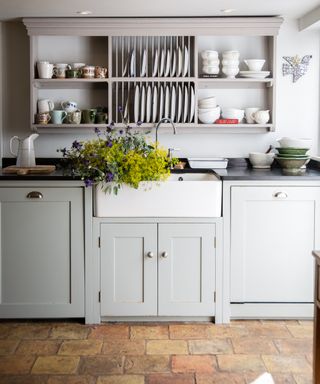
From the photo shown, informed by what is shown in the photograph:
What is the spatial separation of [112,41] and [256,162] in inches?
52.4

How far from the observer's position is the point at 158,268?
13.4 feet

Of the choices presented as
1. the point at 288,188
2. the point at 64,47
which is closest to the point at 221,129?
the point at 288,188

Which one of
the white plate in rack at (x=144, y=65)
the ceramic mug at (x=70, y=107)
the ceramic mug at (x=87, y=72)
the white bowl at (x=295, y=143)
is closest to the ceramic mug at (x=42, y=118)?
the ceramic mug at (x=70, y=107)

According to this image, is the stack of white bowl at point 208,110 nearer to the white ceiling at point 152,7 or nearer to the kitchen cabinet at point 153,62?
the kitchen cabinet at point 153,62

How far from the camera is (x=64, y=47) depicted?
15.9ft

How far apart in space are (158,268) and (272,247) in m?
0.71

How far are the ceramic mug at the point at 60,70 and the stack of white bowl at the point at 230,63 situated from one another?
1106mm

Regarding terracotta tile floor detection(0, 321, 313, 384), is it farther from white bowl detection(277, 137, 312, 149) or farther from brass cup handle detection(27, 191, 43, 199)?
white bowl detection(277, 137, 312, 149)

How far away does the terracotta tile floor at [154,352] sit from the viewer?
3.30 meters

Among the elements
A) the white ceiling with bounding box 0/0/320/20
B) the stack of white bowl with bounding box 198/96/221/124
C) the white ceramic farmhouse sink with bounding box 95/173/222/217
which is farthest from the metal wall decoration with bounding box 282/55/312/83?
the white ceramic farmhouse sink with bounding box 95/173/222/217

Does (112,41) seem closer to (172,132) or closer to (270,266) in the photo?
(172,132)

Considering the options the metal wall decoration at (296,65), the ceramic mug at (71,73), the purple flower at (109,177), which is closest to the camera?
the purple flower at (109,177)

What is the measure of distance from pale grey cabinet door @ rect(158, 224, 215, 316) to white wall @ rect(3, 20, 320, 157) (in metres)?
1.00

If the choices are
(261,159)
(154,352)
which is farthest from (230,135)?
(154,352)
